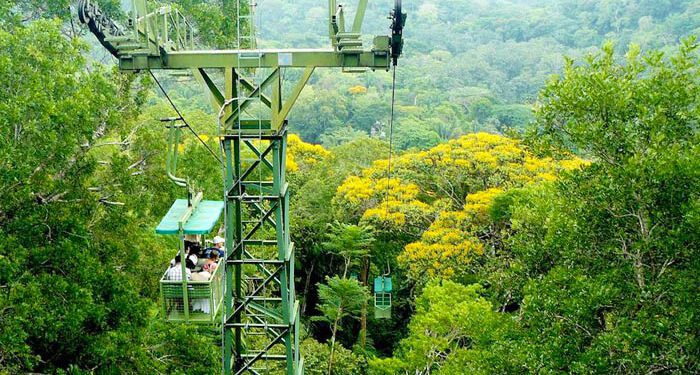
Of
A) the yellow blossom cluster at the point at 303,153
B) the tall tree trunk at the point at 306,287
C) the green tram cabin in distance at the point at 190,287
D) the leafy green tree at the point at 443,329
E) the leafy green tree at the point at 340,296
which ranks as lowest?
the tall tree trunk at the point at 306,287

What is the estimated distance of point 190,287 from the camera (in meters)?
7.19

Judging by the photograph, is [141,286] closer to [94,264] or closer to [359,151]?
[94,264]

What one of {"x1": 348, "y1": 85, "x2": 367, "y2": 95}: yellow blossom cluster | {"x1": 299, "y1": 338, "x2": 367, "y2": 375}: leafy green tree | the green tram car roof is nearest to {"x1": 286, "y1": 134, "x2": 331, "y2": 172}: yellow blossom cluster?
{"x1": 299, "y1": 338, "x2": 367, "y2": 375}: leafy green tree

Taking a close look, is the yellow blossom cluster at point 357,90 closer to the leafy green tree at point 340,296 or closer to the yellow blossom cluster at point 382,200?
the yellow blossom cluster at point 382,200

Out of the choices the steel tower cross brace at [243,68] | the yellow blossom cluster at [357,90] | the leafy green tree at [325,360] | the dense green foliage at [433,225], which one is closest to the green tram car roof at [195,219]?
the steel tower cross brace at [243,68]

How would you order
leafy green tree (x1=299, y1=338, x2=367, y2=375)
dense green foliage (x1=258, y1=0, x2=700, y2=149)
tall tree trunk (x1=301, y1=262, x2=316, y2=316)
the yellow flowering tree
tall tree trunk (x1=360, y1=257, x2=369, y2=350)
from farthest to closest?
1. dense green foliage (x1=258, y1=0, x2=700, y2=149)
2. tall tree trunk (x1=301, y1=262, x2=316, y2=316)
3. tall tree trunk (x1=360, y1=257, x2=369, y2=350)
4. the yellow flowering tree
5. leafy green tree (x1=299, y1=338, x2=367, y2=375)

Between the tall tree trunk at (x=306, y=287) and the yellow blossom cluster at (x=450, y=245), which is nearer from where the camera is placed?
the yellow blossom cluster at (x=450, y=245)

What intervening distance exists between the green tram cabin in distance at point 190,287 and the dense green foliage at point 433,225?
1.20 meters

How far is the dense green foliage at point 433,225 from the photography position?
19.9 feet

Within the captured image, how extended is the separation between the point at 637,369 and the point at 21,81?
24.9 ft

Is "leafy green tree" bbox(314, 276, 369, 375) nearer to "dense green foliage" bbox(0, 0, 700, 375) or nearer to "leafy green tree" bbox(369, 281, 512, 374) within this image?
"dense green foliage" bbox(0, 0, 700, 375)

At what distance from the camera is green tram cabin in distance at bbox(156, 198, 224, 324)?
23.0ft

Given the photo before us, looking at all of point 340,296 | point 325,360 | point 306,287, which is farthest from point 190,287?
point 306,287

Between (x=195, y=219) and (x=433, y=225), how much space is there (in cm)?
928
